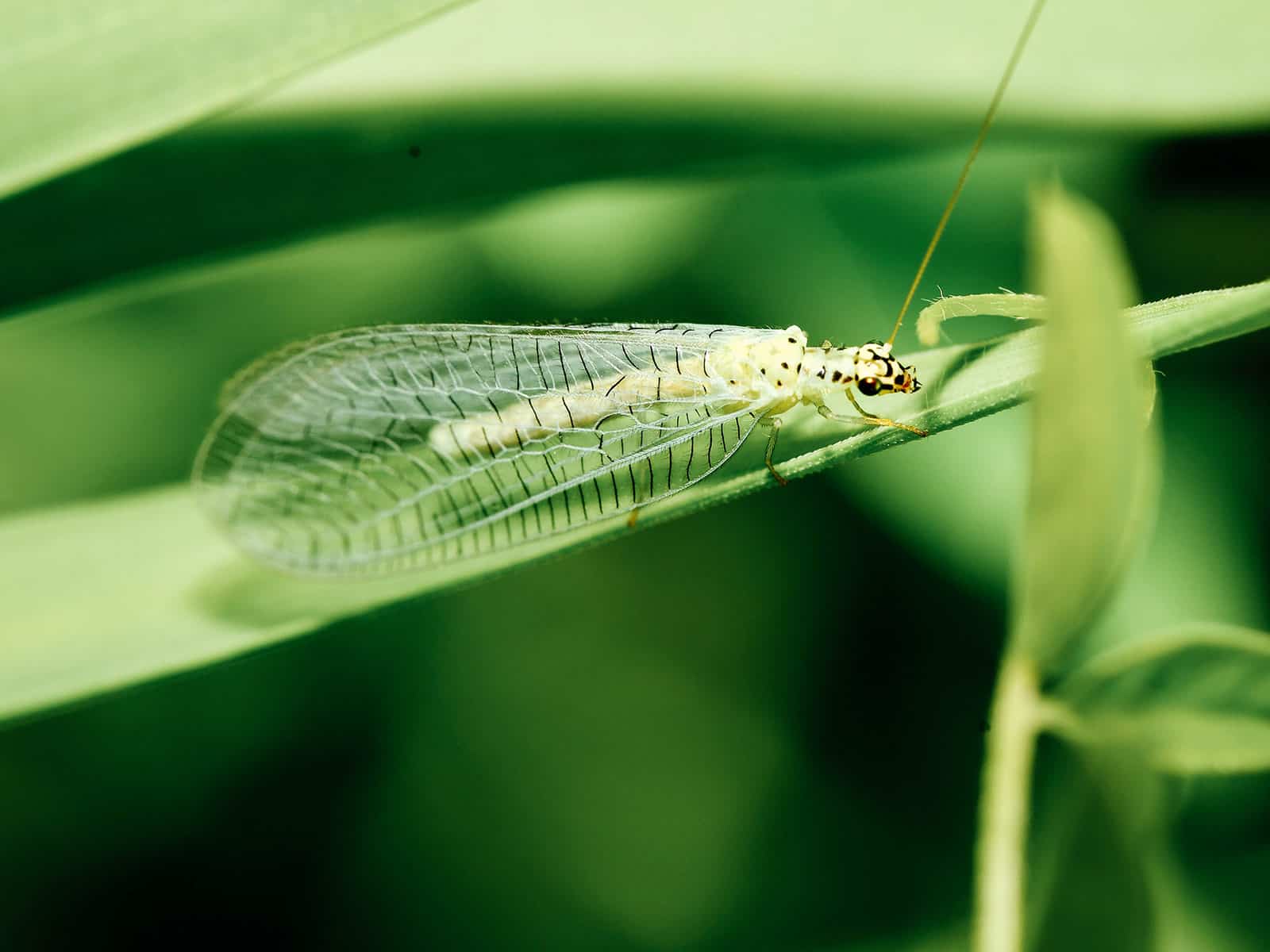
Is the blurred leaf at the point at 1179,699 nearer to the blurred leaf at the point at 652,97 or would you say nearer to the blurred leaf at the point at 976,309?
the blurred leaf at the point at 976,309

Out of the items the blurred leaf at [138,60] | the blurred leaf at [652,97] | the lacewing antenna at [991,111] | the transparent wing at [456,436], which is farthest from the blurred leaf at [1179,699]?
the blurred leaf at [652,97]

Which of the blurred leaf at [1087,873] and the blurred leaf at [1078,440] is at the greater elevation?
the blurred leaf at [1078,440]

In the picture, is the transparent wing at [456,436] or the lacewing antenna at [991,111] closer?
the lacewing antenna at [991,111]

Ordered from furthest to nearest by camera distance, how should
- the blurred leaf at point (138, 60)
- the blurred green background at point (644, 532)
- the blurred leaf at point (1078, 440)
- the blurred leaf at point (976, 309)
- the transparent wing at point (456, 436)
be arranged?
the blurred green background at point (644, 532), the transparent wing at point (456, 436), the blurred leaf at point (138, 60), the blurred leaf at point (976, 309), the blurred leaf at point (1078, 440)

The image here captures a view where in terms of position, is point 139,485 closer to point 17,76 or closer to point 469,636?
point 469,636

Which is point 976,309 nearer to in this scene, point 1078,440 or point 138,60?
point 1078,440

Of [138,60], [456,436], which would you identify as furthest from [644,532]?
[138,60]

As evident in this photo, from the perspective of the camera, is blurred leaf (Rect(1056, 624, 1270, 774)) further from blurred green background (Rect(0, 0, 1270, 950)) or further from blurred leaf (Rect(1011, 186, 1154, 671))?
blurred green background (Rect(0, 0, 1270, 950))
